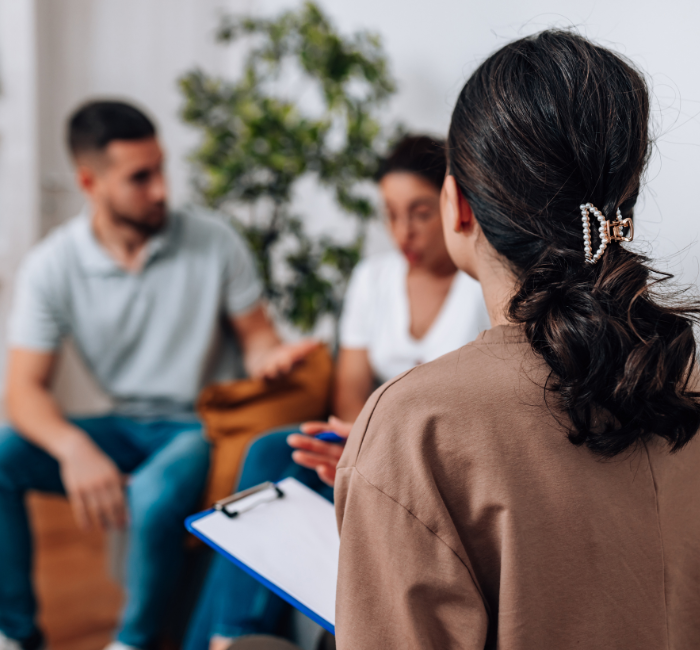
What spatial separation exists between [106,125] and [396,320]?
88 centimetres

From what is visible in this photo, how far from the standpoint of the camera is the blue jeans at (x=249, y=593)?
104 cm

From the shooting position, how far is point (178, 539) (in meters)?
1.27

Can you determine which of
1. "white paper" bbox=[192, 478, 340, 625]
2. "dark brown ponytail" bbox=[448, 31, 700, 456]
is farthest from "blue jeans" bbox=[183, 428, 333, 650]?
"dark brown ponytail" bbox=[448, 31, 700, 456]

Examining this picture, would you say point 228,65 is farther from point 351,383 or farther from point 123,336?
point 351,383

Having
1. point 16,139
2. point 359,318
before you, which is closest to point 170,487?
point 359,318

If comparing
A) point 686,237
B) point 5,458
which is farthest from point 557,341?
point 5,458

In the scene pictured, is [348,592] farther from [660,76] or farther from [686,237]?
[660,76]

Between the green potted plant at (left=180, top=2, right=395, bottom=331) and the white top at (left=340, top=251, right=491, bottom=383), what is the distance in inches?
10.7

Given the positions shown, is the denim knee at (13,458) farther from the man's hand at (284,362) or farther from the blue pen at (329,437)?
the blue pen at (329,437)

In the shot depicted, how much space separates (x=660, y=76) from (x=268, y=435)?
2.78 feet

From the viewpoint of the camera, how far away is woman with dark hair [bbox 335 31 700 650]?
20.9 inches

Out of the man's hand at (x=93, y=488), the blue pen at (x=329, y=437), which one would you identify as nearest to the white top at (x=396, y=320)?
the blue pen at (x=329, y=437)

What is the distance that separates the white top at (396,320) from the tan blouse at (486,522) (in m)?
0.79

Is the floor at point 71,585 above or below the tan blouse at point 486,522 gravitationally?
below
